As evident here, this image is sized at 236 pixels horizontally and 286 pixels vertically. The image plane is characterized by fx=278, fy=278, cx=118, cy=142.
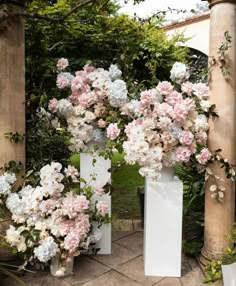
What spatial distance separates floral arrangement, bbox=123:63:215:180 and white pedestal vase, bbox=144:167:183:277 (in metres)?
0.15

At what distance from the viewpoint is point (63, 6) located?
2822mm

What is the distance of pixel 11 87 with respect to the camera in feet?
6.27

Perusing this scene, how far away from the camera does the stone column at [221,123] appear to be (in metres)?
1.85

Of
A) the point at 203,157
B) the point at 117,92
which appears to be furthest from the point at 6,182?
the point at 203,157

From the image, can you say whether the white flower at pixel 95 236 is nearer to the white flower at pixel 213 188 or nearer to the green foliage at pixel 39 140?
the green foliage at pixel 39 140

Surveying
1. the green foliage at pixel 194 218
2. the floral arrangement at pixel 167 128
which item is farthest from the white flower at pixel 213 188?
the green foliage at pixel 194 218

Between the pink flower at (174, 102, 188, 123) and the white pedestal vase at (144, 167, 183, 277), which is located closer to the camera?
the pink flower at (174, 102, 188, 123)

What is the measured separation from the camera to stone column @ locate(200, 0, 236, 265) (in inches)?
72.7

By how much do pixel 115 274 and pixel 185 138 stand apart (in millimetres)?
1083

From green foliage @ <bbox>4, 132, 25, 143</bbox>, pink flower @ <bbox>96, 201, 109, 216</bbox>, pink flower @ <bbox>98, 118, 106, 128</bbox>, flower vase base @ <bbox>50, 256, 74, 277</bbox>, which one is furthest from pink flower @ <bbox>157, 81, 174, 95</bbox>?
flower vase base @ <bbox>50, 256, 74, 277</bbox>

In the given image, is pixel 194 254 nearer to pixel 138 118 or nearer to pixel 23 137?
pixel 138 118

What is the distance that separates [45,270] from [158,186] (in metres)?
1.04

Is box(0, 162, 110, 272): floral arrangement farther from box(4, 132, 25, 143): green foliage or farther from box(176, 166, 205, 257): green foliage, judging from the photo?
box(176, 166, 205, 257): green foliage

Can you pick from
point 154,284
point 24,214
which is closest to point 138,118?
point 24,214
